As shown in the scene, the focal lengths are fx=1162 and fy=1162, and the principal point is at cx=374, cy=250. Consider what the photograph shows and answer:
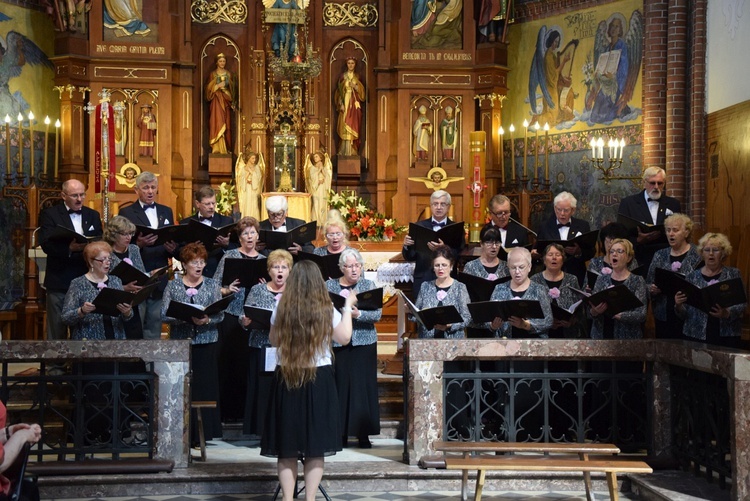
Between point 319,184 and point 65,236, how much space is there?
5.95 m

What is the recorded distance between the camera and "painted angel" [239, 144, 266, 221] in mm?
13750

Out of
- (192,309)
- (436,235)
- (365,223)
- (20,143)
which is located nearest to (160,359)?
(192,309)

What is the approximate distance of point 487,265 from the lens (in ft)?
27.2

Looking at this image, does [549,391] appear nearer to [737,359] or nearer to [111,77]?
[737,359]

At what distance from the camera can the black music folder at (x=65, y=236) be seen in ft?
26.2

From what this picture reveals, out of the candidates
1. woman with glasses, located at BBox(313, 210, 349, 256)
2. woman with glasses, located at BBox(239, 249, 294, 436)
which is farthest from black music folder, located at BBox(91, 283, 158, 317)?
woman with glasses, located at BBox(313, 210, 349, 256)

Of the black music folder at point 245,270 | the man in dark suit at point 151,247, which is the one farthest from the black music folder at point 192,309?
the man in dark suit at point 151,247

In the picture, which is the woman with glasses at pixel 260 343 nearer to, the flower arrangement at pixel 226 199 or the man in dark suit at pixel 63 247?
the man in dark suit at pixel 63 247

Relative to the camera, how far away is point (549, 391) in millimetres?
7426

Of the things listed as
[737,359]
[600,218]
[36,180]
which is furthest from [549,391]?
[36,180]

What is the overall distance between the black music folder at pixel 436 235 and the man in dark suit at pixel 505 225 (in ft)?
1.37

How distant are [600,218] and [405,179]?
8.26 ft

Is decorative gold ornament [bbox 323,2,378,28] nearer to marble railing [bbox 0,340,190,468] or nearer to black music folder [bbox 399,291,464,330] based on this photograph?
black music folder [bbox 399,291,464,330]

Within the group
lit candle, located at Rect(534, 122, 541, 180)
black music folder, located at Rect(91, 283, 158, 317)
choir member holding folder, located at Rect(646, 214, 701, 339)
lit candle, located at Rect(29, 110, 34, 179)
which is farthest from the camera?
lit candle, located at Rect(534, 122, 541, 180)
